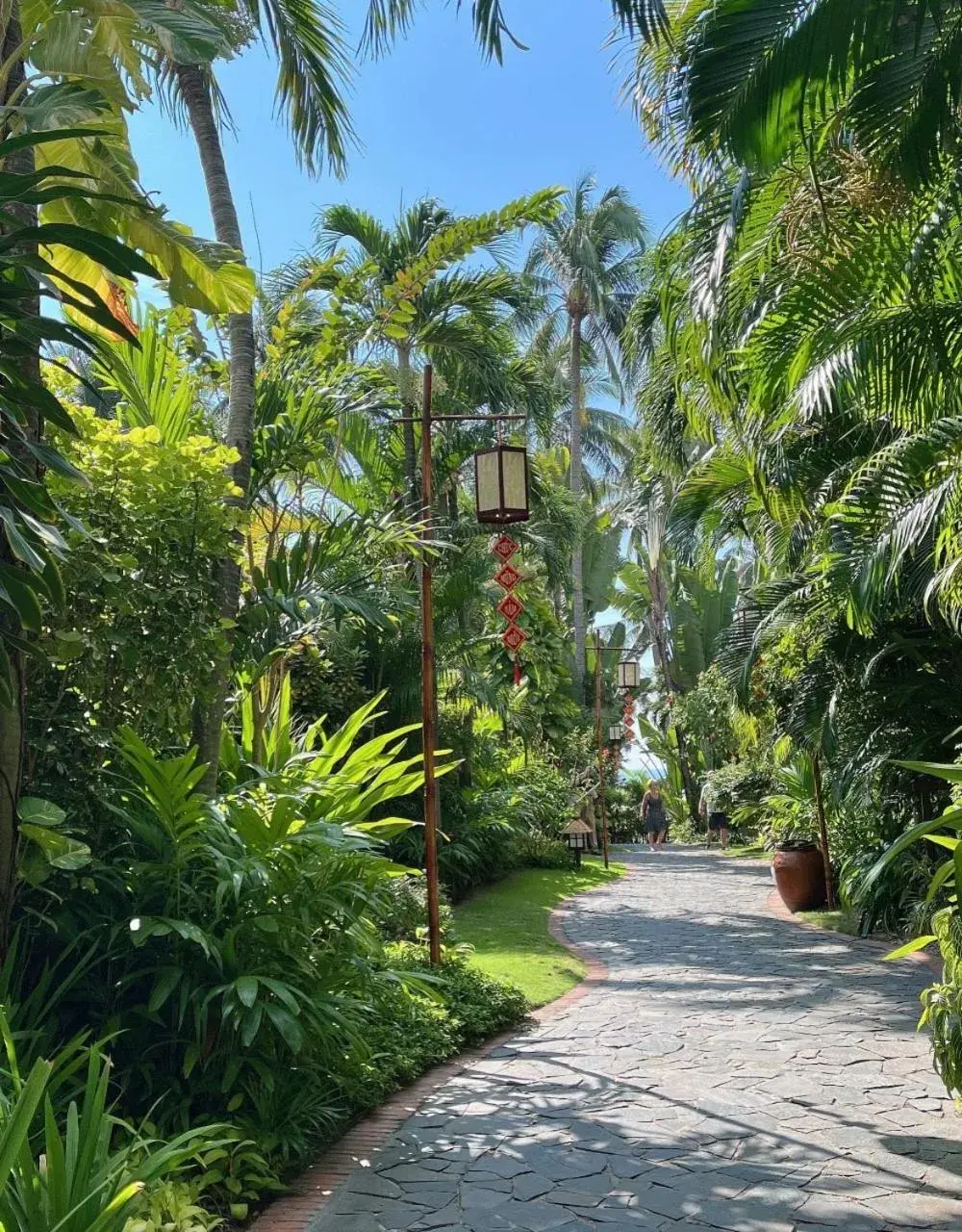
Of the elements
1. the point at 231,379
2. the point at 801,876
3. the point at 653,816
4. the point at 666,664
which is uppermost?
the point at 666,664

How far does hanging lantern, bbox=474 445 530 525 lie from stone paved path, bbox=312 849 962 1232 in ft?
12.4

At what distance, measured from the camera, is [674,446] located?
13086mm

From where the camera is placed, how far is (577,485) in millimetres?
27969

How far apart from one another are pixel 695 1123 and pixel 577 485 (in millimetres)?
23240

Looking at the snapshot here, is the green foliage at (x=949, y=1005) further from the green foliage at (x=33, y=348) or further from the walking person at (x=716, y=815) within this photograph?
the walking person at (x=716, y=815)

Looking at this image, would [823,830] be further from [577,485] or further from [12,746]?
[577,485]

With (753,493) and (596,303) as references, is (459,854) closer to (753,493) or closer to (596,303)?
(753,493)

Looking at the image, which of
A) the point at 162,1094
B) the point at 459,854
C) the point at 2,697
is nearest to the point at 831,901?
the point at 459,854

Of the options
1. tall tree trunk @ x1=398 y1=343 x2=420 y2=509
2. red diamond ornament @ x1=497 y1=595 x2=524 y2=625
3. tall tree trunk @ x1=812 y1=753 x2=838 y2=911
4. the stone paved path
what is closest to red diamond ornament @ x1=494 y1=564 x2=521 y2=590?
red diamond ornament @ x1=497 y1=595 x2=524 y2=625

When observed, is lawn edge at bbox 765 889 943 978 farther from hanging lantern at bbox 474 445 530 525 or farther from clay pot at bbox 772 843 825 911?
hanging lantern at bbox 474 445 530 525

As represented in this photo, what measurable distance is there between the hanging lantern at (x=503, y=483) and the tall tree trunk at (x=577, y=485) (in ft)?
61.3

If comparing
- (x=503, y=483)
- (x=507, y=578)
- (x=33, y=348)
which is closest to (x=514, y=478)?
(x=503, y=483)

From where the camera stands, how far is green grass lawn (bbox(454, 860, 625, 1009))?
31.1 ft

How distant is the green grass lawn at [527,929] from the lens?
373 inches
